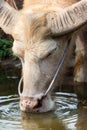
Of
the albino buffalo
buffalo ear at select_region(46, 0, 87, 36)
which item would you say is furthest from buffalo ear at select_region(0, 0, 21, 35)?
buffalo ear at select_region(46, 0, 87, 36)

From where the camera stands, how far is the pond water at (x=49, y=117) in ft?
19.7

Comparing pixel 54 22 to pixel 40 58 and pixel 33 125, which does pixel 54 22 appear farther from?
pixel 33 125

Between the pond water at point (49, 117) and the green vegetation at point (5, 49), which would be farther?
the green vegetation at point (5, 49)

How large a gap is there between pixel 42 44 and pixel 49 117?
2.70 feet

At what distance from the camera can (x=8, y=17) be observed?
21.5ft

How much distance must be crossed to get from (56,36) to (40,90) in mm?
642

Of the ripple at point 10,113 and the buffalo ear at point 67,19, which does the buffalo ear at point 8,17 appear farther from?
the ripple at point 10,113

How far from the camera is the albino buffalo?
6035 mm

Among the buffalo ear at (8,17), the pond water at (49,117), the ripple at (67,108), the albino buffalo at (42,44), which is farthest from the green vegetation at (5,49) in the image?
the albino buffalo at (42,44)

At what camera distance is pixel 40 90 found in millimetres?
6102

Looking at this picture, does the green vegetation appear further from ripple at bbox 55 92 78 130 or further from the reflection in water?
the reflection in water

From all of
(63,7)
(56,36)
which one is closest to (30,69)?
(56,36)

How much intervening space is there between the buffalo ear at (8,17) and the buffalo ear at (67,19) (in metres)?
0.46

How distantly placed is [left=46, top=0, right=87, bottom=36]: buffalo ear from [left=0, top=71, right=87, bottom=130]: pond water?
36.7 inches
